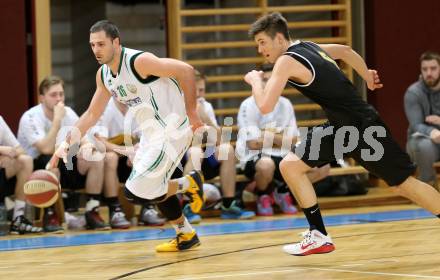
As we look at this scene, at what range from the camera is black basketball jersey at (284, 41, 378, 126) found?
572cm

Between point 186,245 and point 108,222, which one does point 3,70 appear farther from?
point 186,245

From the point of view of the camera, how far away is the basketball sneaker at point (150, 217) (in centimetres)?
867

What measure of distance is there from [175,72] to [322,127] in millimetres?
1147

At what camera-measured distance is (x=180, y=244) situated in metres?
6.74

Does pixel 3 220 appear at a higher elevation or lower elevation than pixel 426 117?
lower

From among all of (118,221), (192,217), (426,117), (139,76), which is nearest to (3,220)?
(118,221)

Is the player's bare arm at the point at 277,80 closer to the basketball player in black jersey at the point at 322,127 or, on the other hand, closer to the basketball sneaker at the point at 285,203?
the basketball player in black jersey at the point at 322,127

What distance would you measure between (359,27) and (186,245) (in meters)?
5.54

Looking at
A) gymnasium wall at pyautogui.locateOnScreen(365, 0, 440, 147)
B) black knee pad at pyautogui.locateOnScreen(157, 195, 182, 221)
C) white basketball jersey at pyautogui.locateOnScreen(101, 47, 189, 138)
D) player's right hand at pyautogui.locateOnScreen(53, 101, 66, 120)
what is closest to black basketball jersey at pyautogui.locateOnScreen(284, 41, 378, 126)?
white basketball jersey at pyautogui.locateOnScreen(101, 47, 189, 138)

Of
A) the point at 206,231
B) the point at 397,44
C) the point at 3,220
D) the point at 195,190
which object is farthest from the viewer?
the point at 397,44

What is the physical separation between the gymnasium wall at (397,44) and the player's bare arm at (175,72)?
17.3 feet

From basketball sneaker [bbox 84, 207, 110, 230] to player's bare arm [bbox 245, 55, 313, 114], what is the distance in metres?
3.36

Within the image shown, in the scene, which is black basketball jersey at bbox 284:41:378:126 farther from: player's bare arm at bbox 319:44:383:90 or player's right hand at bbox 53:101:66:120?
player's right hand at bbox 53:101:66:120

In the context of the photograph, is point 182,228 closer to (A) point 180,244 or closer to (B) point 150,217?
(A) point 180,244
